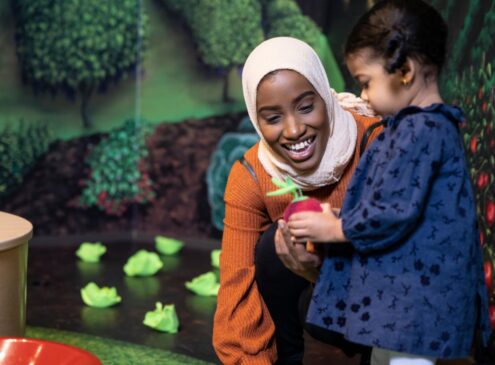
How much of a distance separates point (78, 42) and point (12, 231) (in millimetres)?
2243

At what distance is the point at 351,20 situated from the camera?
400 cm

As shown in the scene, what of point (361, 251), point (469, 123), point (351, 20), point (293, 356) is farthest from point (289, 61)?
point (351, 20)

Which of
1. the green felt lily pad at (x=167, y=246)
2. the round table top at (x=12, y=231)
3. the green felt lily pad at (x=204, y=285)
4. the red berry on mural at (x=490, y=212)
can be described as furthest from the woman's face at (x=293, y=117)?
the green felt lily pad at (x=167, y=246)

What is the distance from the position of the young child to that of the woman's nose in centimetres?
32

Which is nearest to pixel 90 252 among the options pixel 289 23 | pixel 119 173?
pixel 119 173

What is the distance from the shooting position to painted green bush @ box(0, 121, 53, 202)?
14.7 ft

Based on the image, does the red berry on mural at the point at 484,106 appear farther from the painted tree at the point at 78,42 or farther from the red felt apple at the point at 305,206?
the painted tree at the point at 78,42

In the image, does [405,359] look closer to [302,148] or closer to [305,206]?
[305,206]

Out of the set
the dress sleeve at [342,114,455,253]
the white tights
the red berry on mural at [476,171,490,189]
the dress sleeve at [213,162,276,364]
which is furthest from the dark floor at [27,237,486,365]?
the dress sleeve at [342,114,455,253]

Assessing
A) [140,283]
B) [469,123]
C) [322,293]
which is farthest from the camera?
[140,283]

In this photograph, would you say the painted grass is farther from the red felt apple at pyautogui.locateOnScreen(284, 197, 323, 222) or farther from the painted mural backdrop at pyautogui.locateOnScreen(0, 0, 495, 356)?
the painted mural backdrop at pyautogui.locateOnScreen(0, 0, 495, 356)

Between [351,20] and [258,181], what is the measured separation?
1703 millimetres

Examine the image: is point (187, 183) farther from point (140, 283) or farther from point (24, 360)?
point (24, 360)

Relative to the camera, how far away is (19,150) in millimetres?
4516
